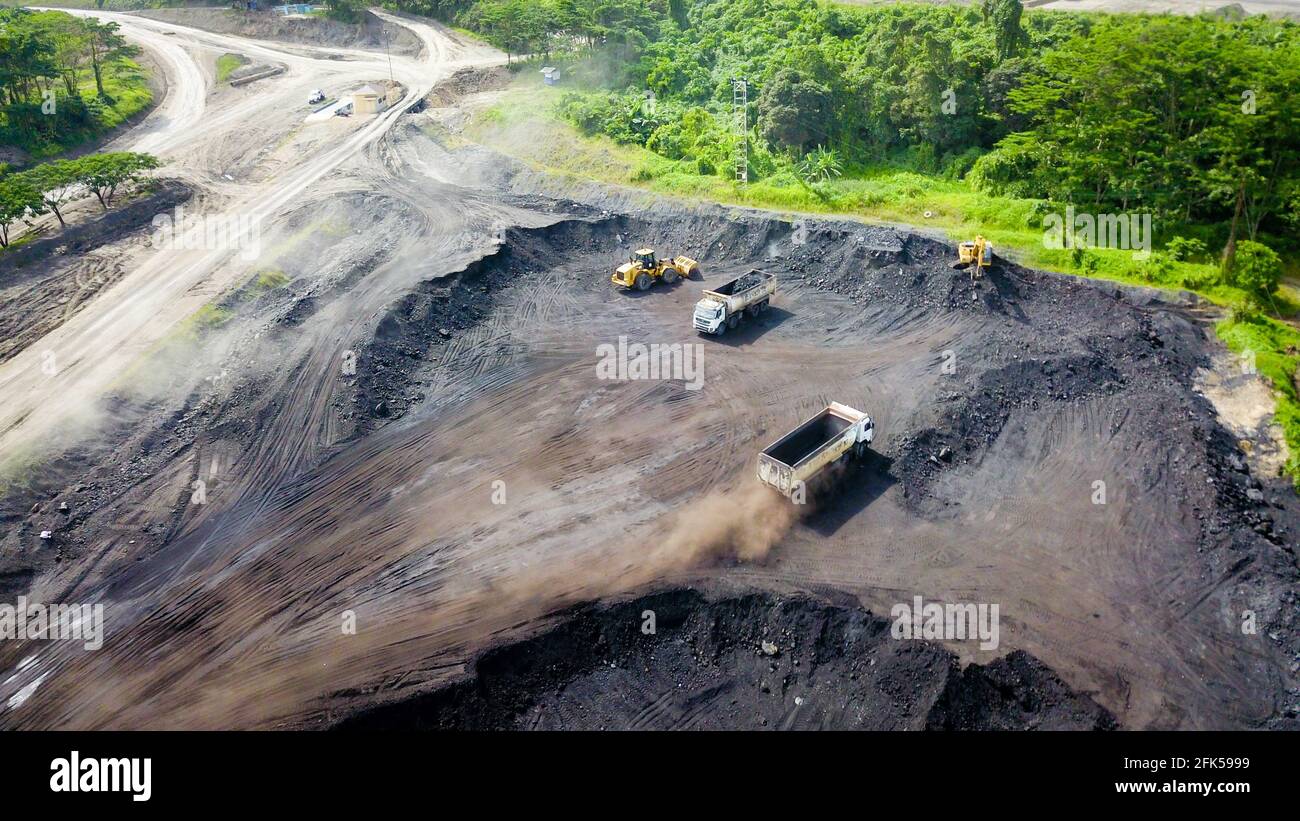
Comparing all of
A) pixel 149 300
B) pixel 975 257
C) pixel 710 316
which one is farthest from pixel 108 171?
pixel 975 257

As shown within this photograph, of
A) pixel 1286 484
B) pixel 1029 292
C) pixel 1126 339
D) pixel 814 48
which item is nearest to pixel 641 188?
pixel 814 48

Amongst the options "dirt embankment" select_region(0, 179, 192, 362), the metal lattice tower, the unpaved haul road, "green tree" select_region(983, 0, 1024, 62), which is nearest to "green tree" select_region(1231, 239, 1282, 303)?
"green tree" select_region(983, 0, 1024, 62)

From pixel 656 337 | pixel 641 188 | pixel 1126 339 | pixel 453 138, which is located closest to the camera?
pixel 1126 339

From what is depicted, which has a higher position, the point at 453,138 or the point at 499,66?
the point at 499,66

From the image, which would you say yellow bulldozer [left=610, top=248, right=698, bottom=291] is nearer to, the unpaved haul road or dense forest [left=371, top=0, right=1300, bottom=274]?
dense forest [left=371, top=0, right=1300, bottom=274]

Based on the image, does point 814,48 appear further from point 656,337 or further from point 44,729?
point 44,729

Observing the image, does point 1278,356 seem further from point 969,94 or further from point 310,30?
point 310,30

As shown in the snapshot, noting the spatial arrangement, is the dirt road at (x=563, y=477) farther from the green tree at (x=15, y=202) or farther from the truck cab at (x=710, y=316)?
the green tree at (x=15, y=202)
